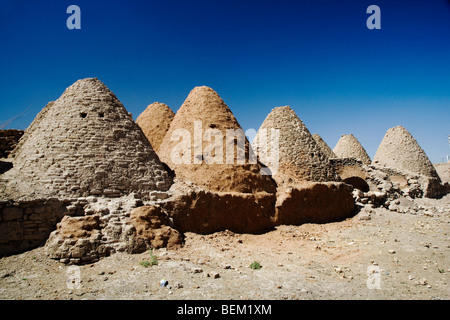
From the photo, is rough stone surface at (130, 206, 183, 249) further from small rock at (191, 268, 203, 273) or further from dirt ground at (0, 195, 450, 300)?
small rock at (191, 268, 203, 273)

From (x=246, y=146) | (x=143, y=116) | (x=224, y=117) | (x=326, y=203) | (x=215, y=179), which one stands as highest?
(x=143, y=116)


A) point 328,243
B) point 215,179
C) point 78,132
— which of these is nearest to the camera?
point 78,132

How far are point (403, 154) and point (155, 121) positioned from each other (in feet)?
50.6

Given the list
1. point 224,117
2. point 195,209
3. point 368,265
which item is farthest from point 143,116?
point 368,265

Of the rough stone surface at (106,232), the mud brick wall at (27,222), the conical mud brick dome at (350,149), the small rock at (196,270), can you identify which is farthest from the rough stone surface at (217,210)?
the conical mud brick dome at (350,149)

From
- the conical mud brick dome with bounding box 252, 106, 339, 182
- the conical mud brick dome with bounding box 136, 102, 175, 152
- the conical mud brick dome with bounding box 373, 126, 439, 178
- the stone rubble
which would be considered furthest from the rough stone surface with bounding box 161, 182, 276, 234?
the conical mud brick dome with bounding box 373, 126, 439, 178

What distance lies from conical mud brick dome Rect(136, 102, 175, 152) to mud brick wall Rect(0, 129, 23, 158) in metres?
4.79

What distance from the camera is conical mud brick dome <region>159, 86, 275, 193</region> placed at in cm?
883

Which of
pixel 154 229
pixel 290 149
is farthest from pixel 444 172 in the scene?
pixel 154 229

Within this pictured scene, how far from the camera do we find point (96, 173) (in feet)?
22.1

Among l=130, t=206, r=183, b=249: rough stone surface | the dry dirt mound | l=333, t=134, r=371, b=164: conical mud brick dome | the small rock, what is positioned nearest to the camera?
the small rock

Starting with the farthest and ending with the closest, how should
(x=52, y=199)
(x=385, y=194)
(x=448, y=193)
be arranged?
(x=448, y=193)
(x=385, y=194)
(x=52, y=199)

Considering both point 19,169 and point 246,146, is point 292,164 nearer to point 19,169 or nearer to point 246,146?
point 246,146

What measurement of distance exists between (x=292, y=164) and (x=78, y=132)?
780 cm
